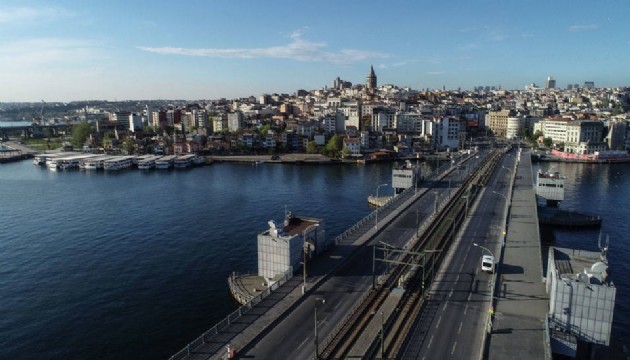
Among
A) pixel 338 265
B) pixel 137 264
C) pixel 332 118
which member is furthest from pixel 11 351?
pixel 332 118

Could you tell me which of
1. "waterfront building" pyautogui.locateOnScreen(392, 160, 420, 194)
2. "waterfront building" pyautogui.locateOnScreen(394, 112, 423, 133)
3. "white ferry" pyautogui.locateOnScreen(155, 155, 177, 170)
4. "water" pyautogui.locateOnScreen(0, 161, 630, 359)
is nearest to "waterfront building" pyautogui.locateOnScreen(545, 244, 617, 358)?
"water" pyautogui.locateOnScreen(0, 161, 630, 359)

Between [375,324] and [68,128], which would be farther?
[68,128]

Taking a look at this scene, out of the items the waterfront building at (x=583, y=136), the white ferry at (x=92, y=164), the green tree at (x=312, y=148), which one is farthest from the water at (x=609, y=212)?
the white ferry at (x=92, y=164)

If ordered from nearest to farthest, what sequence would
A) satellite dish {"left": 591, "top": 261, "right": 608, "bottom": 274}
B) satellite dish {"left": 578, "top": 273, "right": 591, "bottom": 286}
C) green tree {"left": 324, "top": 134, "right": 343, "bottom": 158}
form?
satellite dish {"left": 578, "top": 273, "right": 591, "bottom": 286} < satellite dish {"left": 591, "top": 261, "right": 608, "bottom": 274} < green tree {"left": 324, "top": 134, "right": 343, "bottom": 158}

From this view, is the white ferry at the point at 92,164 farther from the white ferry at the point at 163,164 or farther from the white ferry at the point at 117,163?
the white ferry at the point at 163,164

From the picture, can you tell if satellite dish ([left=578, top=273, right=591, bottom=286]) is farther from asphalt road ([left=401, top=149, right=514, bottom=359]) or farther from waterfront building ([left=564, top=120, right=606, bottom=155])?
waterfront building ([left=564, top=120, right=606, bottom=155])

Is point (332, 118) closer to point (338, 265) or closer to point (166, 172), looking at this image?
point (166, 172)
